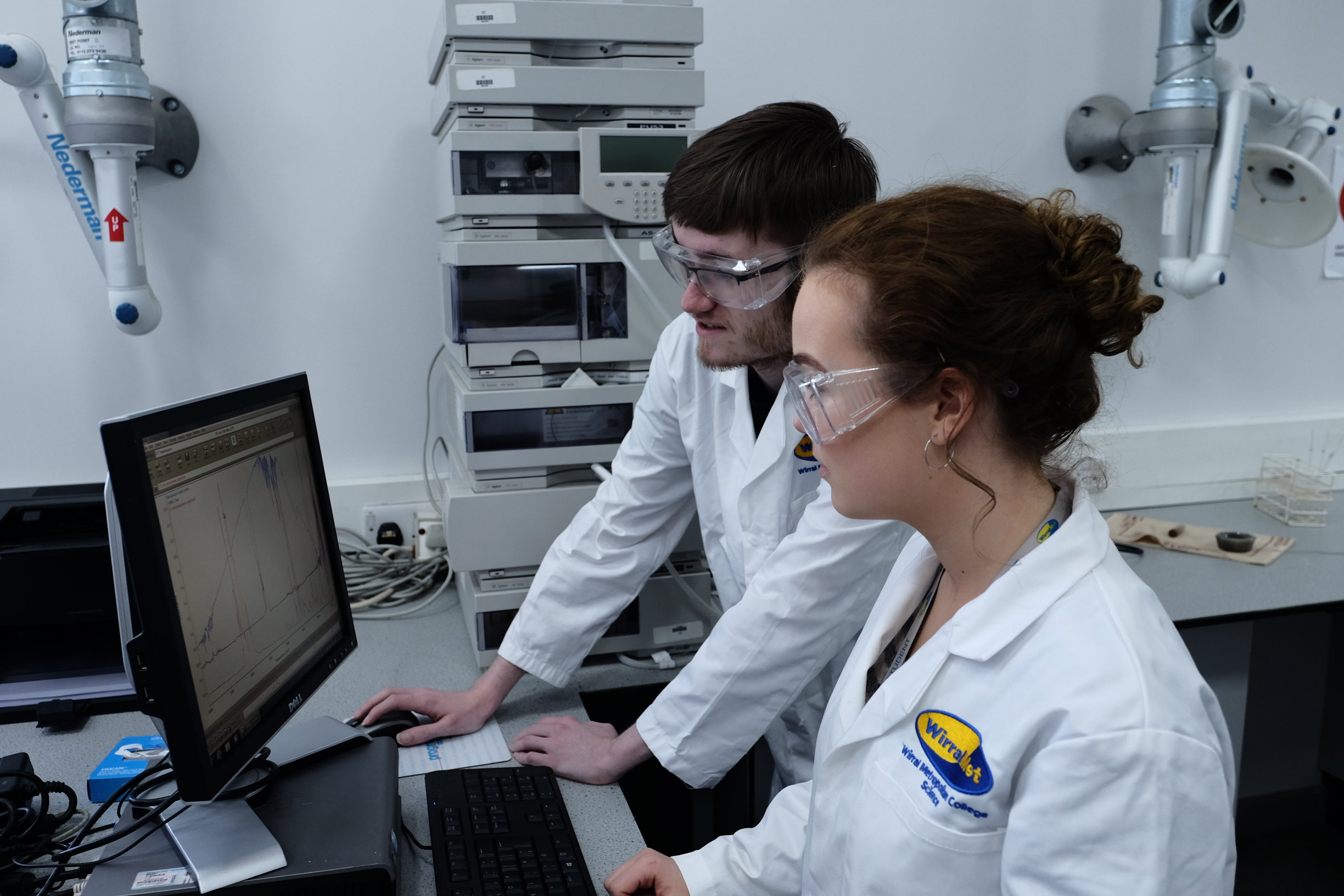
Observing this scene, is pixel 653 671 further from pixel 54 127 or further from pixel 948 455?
pixel 54 127

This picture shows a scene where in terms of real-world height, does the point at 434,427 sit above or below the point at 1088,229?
below

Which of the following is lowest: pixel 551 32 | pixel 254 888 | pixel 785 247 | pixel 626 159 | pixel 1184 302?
pixel 254 888

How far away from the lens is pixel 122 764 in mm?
1041

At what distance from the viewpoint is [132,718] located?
1.25 metres

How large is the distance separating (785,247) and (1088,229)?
1.49 ft

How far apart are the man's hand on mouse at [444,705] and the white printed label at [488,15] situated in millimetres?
905

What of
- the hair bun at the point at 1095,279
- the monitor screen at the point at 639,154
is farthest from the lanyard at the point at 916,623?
the monitor screen at the point at 639,154

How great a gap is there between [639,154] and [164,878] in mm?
1068

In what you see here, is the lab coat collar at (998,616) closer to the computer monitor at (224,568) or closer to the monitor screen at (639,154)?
the computer monitor at (224,568)

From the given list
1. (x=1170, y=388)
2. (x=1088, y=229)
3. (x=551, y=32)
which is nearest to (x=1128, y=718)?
→ (x=1088, y=229)

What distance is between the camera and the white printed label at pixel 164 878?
2.54 feet

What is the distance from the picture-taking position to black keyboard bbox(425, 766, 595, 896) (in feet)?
2.91

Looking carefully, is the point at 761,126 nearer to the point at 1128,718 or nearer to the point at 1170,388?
the point at 1128,718

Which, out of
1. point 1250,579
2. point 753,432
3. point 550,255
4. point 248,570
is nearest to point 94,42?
point 550,255
